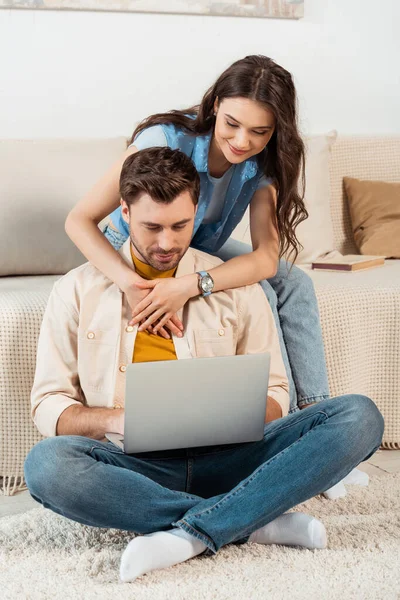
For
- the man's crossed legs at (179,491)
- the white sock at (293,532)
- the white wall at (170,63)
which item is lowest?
the white sock at (293,532)

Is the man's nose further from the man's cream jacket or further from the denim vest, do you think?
the denim vest

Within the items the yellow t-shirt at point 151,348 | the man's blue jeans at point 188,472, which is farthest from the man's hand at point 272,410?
the yellow t-shirt at point 151,348

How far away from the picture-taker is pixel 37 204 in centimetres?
266

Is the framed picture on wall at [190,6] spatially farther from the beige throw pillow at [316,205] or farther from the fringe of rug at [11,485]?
the fringe of rug at [11,485]

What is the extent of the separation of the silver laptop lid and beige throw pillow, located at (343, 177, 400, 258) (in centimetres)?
145

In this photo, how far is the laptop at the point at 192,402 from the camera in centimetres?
160

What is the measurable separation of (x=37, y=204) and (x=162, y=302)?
0.95 meters

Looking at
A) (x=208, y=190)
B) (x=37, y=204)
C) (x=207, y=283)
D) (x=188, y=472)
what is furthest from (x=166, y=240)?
(x=37, y=204)

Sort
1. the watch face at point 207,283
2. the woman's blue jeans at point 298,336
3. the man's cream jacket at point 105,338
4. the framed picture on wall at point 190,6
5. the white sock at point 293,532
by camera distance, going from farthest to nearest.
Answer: the framed picture on wall at point 190,6 < the woman's blue jeans at point 298,336 < the watch face at point 207,283 < the man's cream jacket at point 105,338 < the white sock at point 293,532

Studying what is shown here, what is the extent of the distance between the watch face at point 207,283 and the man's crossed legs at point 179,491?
380 millimetres

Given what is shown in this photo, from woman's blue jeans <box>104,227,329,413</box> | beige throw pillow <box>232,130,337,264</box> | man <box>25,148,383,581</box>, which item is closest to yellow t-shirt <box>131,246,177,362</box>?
man <box>25,148,383,581</box>

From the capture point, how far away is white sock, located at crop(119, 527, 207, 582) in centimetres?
159

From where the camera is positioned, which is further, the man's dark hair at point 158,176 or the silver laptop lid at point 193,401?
the man's dark hair at point 158,176

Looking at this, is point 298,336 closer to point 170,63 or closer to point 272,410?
point 272,410
